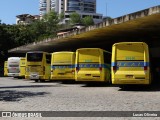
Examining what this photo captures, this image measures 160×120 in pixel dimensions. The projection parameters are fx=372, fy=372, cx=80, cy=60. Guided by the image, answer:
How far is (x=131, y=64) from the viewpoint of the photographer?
18.9 metres

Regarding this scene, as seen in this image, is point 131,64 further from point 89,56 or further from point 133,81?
point 89,56

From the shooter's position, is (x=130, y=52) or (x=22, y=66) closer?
(x=130, y=52)

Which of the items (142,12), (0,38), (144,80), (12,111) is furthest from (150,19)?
(0,38)

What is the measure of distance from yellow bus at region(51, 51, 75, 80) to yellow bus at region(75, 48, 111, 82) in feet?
10.7

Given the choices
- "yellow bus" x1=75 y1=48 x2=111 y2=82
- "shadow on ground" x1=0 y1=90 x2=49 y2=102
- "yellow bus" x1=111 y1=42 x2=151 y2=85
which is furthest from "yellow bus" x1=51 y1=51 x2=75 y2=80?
"shadow on ground" x1=0 y1=90 x2=49 y2=102

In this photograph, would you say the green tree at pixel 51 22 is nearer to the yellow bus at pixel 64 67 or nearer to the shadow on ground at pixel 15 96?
the yellow bus at pixel 64 67

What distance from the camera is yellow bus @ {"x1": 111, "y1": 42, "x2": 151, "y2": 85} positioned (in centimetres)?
1864

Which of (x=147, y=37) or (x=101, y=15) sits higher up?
(x=101, y=15)

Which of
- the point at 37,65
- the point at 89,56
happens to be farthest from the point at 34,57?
the point at 89,56

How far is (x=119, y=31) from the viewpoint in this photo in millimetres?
26375

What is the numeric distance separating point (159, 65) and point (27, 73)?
1204cm

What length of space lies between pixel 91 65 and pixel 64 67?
4169 millimetres

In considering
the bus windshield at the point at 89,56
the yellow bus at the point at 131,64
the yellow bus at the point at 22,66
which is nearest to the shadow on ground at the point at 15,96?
the yellow bus at the point at 131,64

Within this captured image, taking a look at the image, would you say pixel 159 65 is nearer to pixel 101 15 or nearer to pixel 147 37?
pixel 147 37
